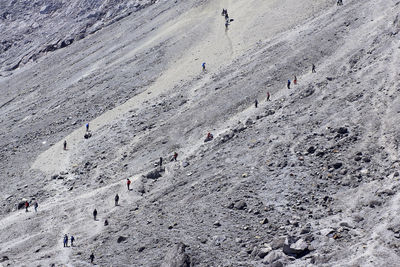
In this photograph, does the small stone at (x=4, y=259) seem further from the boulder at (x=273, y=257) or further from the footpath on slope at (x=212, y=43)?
the boulder at (x=273, y=257)

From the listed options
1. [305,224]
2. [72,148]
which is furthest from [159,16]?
[305,224]

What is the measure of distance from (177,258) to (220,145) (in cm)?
1426

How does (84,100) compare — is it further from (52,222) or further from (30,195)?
(52,222)

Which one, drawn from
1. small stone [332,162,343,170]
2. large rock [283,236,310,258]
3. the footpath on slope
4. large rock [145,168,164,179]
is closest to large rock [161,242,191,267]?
large rock [283,236,310,258]

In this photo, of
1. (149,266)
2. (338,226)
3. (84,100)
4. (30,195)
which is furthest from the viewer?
(84,100)

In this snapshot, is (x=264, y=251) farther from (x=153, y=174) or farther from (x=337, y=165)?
(x=153, y=174)

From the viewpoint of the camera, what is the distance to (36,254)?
35.9 metres

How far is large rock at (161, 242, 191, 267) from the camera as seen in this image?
29531 millimetres

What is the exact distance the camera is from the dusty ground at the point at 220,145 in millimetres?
30328

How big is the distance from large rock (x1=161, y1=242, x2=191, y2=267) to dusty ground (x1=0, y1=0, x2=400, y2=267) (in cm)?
7

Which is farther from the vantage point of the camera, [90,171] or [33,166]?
[33,166]

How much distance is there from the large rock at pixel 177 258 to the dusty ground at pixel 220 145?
7 cm

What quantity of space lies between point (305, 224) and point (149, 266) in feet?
28.0

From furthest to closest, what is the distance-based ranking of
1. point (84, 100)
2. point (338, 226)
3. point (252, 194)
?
point (84, 100) → point (252, 194) → point (338, 226)
